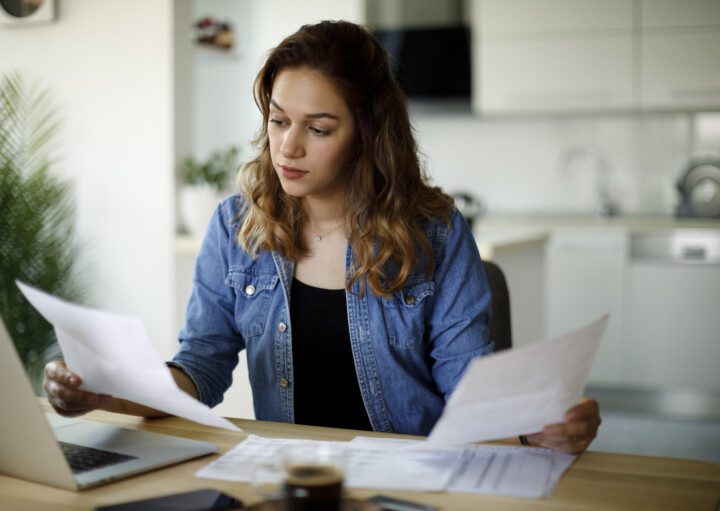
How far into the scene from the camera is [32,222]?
3.49 metres

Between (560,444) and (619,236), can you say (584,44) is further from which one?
(560,444)

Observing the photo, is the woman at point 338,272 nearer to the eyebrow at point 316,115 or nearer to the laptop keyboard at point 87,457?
the eyebrow at point 316,115

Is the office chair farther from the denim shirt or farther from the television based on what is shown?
the television

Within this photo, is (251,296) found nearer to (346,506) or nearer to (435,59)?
(346,506)

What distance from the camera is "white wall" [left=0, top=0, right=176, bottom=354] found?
11.6 ft

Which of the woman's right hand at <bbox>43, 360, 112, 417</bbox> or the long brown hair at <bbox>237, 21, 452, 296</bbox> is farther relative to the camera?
the long brown hair at <bbox>237, 21, 452, 296</bbox>

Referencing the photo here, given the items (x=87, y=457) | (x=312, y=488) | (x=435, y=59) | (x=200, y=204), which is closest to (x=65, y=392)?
(x=87, y=457)

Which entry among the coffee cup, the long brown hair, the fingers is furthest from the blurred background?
the coffee cup

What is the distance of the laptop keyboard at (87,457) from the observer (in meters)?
1.23

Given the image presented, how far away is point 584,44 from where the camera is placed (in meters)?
5.00

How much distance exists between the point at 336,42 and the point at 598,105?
142 inches

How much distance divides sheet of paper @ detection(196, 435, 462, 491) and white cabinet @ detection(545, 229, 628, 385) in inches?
147

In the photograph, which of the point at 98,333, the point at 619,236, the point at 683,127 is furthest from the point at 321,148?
the point at 683,127

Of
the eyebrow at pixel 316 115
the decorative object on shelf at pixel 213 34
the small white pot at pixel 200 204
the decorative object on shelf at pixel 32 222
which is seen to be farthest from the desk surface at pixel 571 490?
the decorative object on shelf at pixel 213 34
